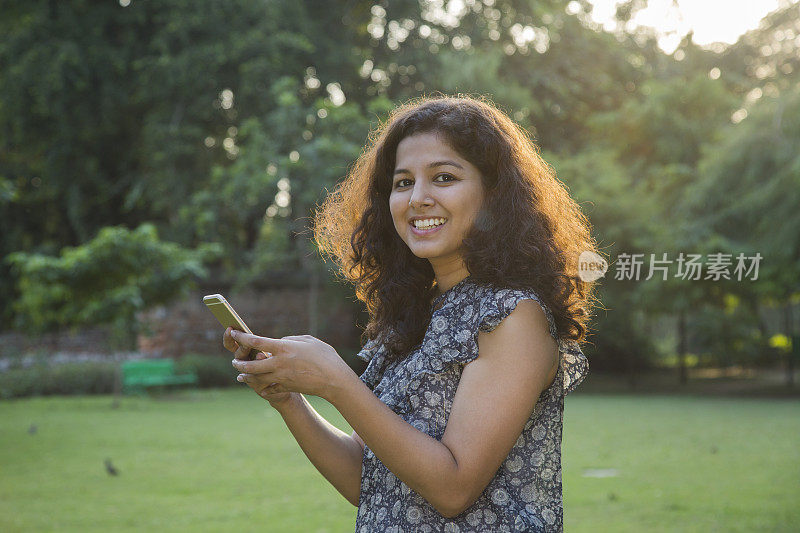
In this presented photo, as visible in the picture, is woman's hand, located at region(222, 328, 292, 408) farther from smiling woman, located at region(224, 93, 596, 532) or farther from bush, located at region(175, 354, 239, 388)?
bush, located at region(175, 354, 239, 388)

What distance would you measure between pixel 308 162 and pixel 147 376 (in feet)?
16.3

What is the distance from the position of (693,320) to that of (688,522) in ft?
61.7

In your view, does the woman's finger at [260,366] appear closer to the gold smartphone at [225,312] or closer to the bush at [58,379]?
the gold smartphone at [225,312]

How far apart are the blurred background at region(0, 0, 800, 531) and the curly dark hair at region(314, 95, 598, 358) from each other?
38.8ft

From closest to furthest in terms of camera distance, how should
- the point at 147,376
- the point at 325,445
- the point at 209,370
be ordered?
the point at 325,445, the point at 147,376, the point at 209,370

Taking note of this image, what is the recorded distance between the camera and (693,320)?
23.4 meters

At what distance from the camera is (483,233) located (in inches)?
70.8

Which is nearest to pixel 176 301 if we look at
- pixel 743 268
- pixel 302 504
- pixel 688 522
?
pixel 743 268

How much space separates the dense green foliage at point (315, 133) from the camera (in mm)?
15203

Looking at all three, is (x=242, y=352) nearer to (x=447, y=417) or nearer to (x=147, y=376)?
(x=447, y=417)

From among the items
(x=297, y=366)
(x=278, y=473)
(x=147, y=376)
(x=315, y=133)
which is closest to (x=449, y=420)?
(x=297, y=366)

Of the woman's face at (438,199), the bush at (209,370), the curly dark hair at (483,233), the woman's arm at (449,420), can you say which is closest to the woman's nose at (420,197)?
the woman's face at (438,199)

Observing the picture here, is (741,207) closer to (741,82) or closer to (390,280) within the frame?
(741,82)

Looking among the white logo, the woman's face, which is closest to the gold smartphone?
the woman's face
